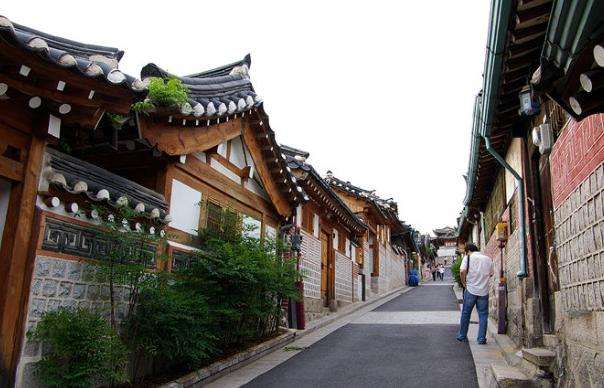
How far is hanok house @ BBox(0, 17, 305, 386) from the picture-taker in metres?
5.16

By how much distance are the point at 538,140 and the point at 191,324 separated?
519 cm

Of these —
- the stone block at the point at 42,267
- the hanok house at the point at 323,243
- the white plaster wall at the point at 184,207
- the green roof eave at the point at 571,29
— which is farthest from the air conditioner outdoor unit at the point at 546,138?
the hanok house at the point at 323,243

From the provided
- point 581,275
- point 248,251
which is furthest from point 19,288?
point 581,275

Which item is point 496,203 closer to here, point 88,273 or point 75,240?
point 88,273

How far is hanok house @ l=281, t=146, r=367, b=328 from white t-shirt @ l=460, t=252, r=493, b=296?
4.53 meters

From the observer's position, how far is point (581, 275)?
507cm

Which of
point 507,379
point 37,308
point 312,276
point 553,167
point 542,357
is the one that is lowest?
point 507,379

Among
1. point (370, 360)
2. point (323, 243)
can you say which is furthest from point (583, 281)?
point (323, 243)

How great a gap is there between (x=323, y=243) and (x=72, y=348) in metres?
13.7

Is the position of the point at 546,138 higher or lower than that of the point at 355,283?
higher

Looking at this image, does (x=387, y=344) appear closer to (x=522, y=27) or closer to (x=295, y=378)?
(x=295, y=378)

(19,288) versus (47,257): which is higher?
(47,257)

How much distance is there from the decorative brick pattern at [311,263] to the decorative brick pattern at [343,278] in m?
2.45

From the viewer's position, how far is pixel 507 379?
5.89 m
